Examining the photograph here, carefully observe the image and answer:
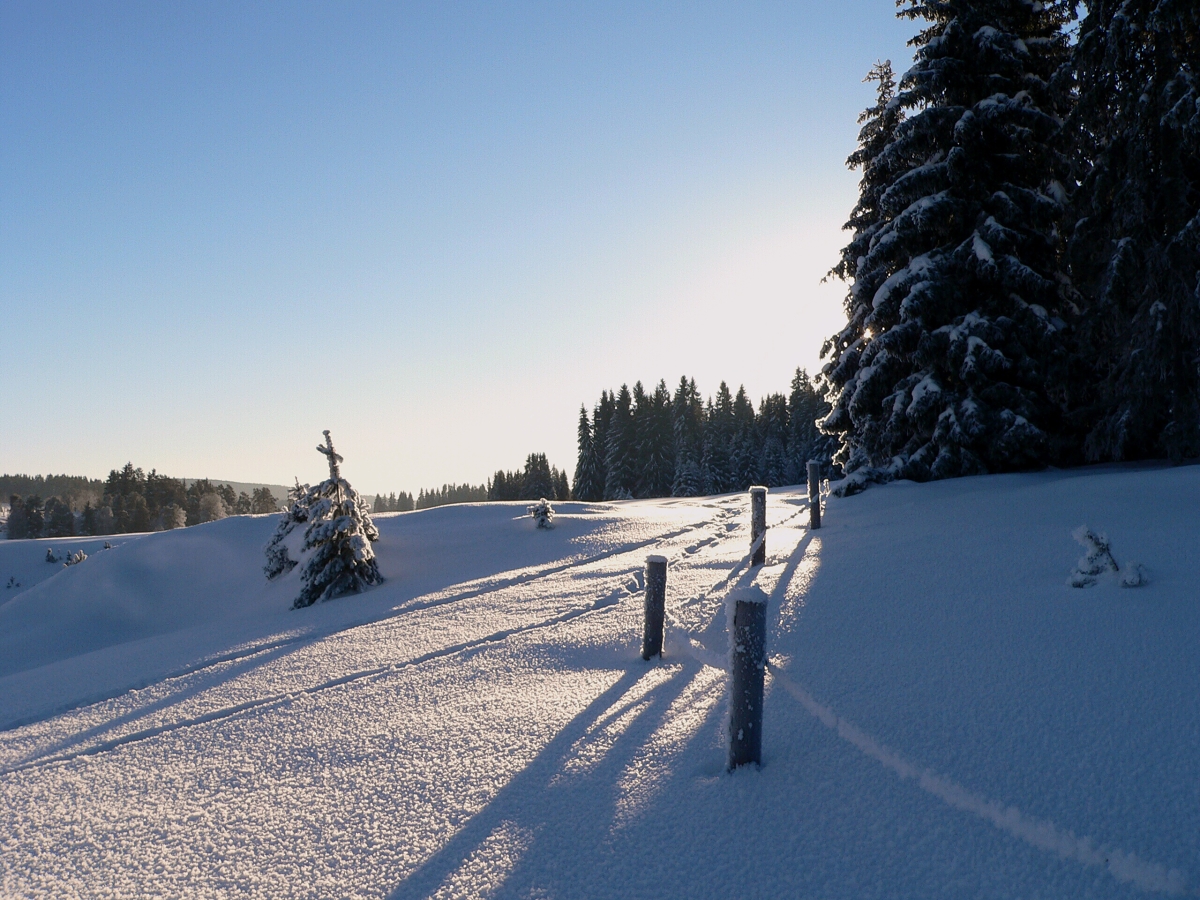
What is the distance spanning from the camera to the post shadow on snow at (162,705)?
15.5 feet

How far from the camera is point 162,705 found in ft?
18.2

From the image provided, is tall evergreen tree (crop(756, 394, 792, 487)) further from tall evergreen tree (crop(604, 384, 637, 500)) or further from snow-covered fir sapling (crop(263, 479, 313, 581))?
snow-covered fir sapling (crop(263, 479, 313, 581))

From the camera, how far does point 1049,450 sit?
12.2 metres

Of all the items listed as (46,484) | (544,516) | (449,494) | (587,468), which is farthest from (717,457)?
(46,484)

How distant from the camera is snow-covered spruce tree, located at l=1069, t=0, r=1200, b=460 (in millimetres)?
9953

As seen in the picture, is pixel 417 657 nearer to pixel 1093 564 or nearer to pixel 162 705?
pixel 162 705

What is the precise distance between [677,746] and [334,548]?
1096 cm

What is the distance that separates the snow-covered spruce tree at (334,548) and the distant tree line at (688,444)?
4115 centimetres

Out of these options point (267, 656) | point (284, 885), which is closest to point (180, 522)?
point (267, 656)

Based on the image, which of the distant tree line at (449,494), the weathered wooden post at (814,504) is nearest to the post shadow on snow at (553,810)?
the weathered wooden post at (814,504)

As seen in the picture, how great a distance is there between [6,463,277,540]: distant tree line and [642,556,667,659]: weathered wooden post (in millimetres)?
84259

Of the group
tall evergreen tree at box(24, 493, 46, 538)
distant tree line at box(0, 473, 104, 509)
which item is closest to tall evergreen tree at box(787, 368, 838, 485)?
tall evergreen tree at box(24, 493, 46, 538)

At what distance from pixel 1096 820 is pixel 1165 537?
16.3ft

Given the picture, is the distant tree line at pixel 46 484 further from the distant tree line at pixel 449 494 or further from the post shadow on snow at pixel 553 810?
the post shadow on snow at pixel 553 810
